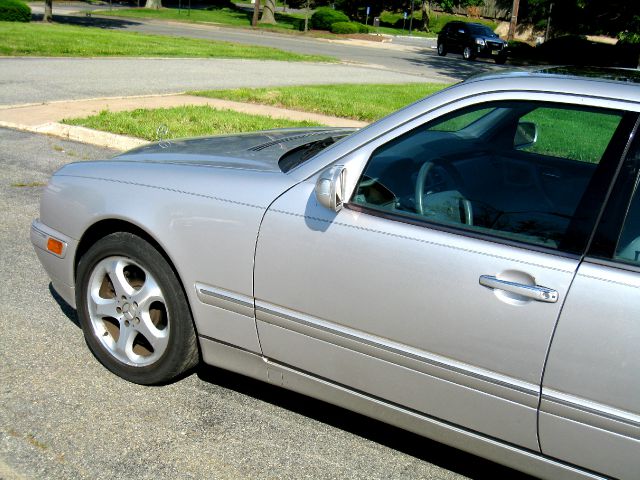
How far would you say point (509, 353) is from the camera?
280 cm

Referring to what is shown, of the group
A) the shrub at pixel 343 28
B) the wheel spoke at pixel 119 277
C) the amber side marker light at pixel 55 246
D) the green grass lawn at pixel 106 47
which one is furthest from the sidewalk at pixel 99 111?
the shrub at pixel 343 28

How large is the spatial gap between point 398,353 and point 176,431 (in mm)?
1126

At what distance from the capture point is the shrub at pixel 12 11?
3253 cm

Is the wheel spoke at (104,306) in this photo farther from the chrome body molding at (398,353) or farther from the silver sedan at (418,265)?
the chrome body molding at (398,353)

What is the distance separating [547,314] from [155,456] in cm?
170

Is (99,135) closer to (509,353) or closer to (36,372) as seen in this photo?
(36,372)

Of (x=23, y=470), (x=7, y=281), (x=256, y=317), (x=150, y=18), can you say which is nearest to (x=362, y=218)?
(x=256, y=317)

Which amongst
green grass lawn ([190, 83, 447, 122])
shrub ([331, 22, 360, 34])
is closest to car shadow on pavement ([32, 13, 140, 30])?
shrub ([331, 22, 360, 34])

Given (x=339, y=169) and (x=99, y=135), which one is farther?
(x=99, y=135)

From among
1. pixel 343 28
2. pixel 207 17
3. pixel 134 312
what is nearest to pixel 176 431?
pixel 134 312

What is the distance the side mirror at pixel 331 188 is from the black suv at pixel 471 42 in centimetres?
3198

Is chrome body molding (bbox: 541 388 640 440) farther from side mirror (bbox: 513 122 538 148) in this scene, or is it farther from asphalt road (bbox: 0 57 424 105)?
asphalt road (bbox: 0 57 424 105)

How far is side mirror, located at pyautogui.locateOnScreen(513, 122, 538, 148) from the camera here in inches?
147

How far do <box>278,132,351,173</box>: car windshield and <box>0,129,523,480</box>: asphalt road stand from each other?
1120 mm
